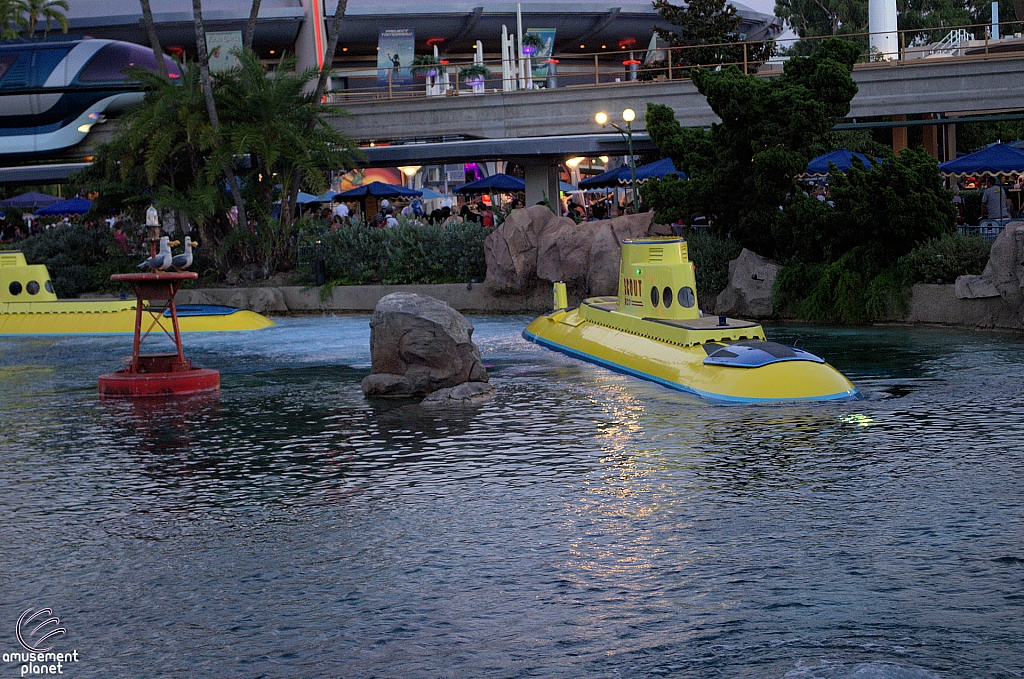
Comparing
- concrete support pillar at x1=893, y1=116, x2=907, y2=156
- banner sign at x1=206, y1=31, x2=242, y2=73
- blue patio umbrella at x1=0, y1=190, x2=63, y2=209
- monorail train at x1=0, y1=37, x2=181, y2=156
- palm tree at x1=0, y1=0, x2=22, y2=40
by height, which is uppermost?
palm tree at x1=0, y1=0, x2=22, y2=40

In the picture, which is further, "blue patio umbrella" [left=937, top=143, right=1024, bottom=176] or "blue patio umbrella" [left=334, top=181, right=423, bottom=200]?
"blue patio umbrella" [left=334, top=181, right=423, bottom=200]

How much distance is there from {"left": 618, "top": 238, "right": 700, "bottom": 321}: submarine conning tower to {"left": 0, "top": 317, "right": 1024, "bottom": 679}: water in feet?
7.62

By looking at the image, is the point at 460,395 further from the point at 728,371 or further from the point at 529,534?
the point at 529,534

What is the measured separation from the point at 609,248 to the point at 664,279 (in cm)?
1029

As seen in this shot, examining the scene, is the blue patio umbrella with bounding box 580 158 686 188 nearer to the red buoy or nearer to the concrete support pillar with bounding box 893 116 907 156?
the concrete support pillar with bounding box 893 116 907 156

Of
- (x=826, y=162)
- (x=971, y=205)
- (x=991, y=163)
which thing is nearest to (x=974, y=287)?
(x=991, y=163)

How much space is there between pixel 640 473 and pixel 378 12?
68919mm

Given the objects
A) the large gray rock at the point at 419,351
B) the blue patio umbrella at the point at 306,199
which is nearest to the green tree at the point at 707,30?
the blue patio umbrella at the point at 306,199

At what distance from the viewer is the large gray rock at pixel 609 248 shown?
3168cm

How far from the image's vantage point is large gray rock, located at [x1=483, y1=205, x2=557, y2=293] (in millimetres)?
33500

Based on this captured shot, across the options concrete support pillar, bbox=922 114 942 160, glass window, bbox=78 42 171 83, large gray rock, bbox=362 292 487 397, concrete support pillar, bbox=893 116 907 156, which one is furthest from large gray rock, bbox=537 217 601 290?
concrete support pillar, bbox=922 114 942 160

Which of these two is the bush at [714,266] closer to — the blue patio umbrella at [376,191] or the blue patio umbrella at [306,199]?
the blue patio umbrella at [376,191]

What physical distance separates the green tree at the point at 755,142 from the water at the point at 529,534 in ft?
35.9

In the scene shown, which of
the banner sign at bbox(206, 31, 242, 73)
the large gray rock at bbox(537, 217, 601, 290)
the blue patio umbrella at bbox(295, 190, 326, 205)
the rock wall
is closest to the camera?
the rock wall
